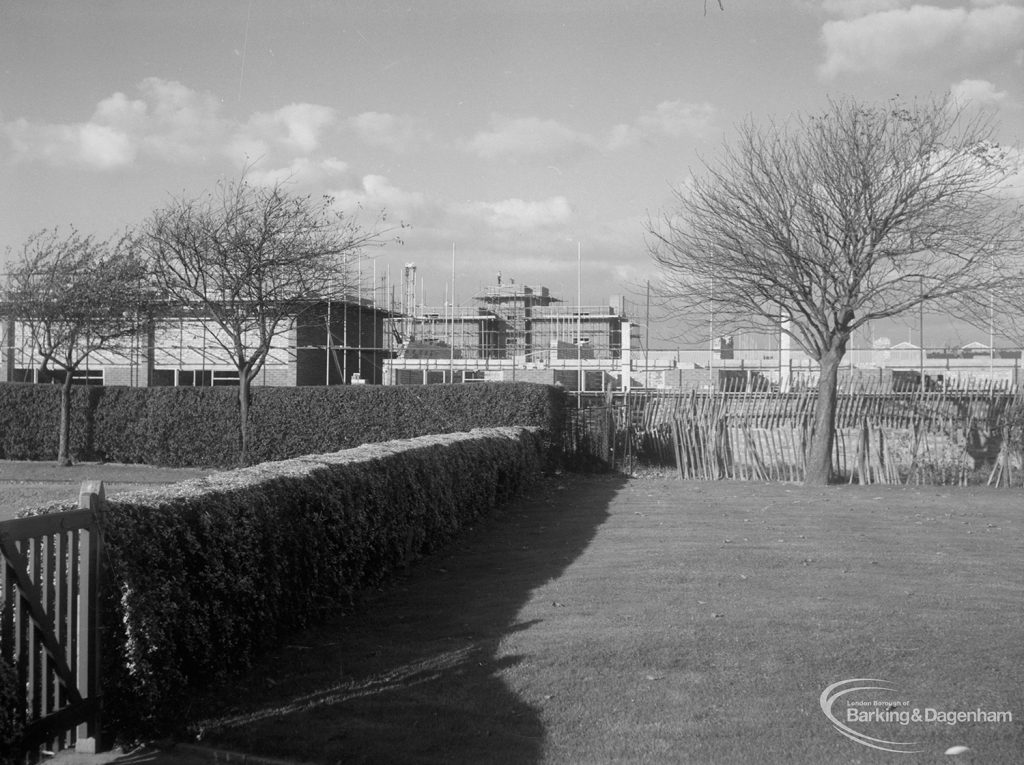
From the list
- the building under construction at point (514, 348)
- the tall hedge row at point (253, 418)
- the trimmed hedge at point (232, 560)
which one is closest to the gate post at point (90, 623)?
the trimmed hedge at point (232, 560)

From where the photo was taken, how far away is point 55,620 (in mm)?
4457

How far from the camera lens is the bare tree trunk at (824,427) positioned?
17859 mm

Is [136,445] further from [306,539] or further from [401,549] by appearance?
[306,539]

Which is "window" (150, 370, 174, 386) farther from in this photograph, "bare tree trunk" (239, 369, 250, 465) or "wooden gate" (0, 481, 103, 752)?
"wooden gate" (0, 481, 103, 752)

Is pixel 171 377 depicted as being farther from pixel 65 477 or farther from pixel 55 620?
pixel 55 620

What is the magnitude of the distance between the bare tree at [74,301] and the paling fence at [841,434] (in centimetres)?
1219


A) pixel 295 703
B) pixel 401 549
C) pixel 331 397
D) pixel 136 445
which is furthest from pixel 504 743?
pixel 136 445

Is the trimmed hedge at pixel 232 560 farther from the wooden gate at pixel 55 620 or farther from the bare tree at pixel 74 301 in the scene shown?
the bare tree at pixel 74 301

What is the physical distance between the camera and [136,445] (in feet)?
75.8

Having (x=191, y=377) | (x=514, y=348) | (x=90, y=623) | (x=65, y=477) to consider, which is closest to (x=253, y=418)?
(x=65, y=477)

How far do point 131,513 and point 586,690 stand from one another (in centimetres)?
251

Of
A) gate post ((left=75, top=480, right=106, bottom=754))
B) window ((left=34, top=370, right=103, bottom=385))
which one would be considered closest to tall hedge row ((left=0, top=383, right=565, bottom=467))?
window ((left=34, top=370, right=103, bottom=385))

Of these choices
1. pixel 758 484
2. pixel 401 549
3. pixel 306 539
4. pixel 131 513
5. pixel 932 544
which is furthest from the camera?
pixel 758 484

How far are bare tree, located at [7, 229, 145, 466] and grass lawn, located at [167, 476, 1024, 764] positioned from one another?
16763 millimetres
